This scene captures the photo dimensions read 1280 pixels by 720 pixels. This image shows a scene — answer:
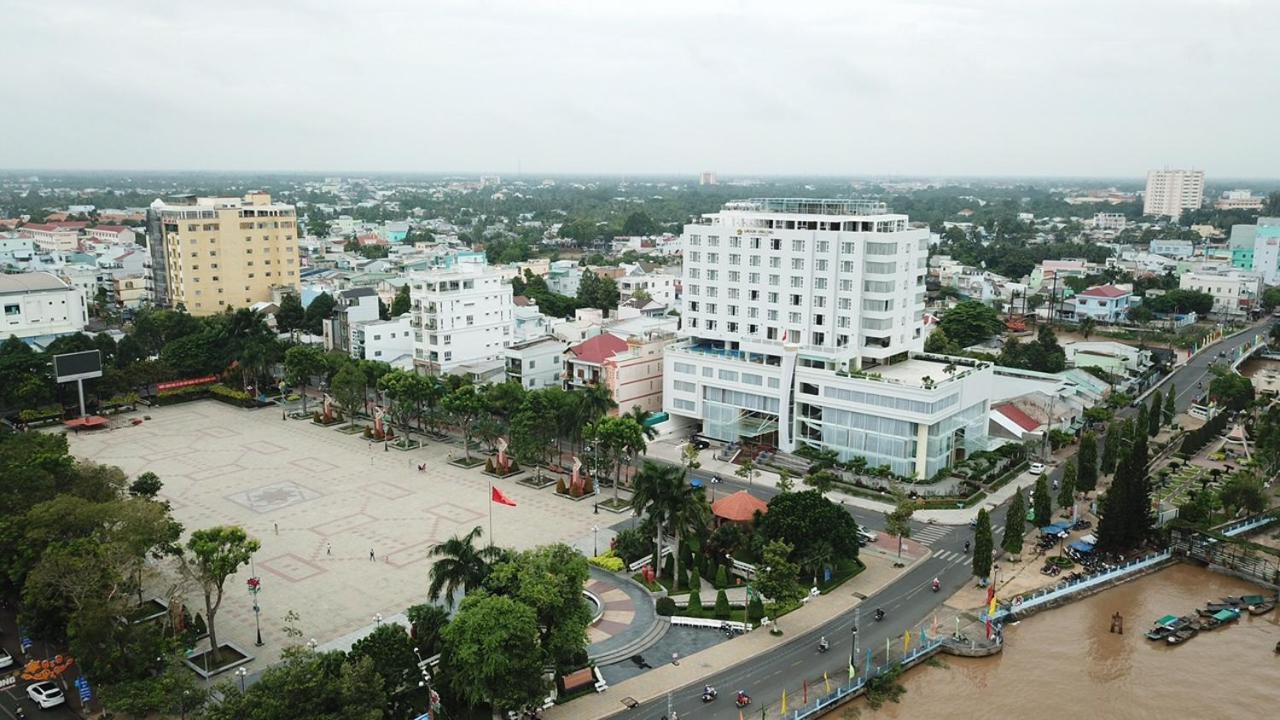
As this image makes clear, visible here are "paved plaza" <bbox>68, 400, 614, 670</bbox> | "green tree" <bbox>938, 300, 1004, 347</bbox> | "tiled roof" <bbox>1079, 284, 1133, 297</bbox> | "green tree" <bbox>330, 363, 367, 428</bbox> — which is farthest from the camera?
"tiled roof" <bbox>1079, 284, 1133, 297</bbox>

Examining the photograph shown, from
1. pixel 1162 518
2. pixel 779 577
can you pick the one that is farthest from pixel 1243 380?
pixel 779 577

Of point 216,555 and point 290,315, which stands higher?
point 290,315

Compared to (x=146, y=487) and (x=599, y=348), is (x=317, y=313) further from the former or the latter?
(x=146, y=487)

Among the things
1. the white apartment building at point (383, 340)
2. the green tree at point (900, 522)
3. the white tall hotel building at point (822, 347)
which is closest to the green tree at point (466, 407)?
the white tall hotel building at point (822, 347)

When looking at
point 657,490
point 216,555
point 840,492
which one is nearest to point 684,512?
point 657,490

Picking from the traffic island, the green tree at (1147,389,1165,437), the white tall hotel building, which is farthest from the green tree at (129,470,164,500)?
the green tree at (1147,389,1165,437)

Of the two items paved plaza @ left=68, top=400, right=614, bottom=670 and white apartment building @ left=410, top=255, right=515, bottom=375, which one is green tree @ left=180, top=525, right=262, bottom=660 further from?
white apartment building @ left=410, top=255, right=515, bottom=375

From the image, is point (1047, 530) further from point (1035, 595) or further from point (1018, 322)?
point (1018, 322)

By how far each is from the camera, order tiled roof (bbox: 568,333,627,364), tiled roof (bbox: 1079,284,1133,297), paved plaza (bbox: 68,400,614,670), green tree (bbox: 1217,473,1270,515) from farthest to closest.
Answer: tiled roof (bbox: 1079,284,1133,297) → tiled roof (bbox: 568,333,627,364) → green tree (bbox: 1217,473,1270,515) → paved plaza (bbox: 68,400,614,670)
